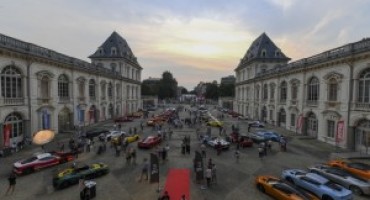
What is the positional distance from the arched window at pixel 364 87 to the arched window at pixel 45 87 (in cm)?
3665

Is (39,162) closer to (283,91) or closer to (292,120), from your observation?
(292,120)

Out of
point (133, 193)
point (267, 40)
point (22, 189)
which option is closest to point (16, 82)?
point (22, 189)

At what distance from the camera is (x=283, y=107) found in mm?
42875

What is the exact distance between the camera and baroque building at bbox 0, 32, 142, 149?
25.0 meters

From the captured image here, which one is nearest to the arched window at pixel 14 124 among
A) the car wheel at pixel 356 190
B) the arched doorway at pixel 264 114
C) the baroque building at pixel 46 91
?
the baroque building at pixel 46 91

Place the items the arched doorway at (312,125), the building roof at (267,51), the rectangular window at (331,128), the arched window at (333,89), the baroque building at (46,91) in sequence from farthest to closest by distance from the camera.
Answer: the building roof at (267,51) → the arched doorway at (312,125) → the rectangular window at (331,128) → the arched window at (333,89) → the baroque building at (46,91)

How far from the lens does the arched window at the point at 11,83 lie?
24.4 meters

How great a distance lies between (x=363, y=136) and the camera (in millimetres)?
24812

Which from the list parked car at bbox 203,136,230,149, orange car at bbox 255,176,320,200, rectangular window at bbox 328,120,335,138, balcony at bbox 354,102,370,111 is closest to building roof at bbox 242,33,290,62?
rectangular window at bbox 328,120,335,138

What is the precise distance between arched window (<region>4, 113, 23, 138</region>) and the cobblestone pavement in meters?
2.60

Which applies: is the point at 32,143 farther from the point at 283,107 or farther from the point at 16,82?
the point at 283,107

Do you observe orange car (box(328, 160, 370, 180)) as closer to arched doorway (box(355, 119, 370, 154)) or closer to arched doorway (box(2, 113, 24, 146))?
arched doorway (box(355, 119, 370, 154))

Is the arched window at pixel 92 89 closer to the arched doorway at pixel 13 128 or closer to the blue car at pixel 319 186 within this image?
the arched doorway at pixel 13 128

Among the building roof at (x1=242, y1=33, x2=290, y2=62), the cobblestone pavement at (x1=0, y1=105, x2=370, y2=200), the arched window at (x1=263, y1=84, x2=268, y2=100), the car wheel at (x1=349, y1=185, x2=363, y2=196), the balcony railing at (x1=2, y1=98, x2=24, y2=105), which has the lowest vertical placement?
the cobblestone pavement at (x1=0, y1=105, x2=370, y2=200)
